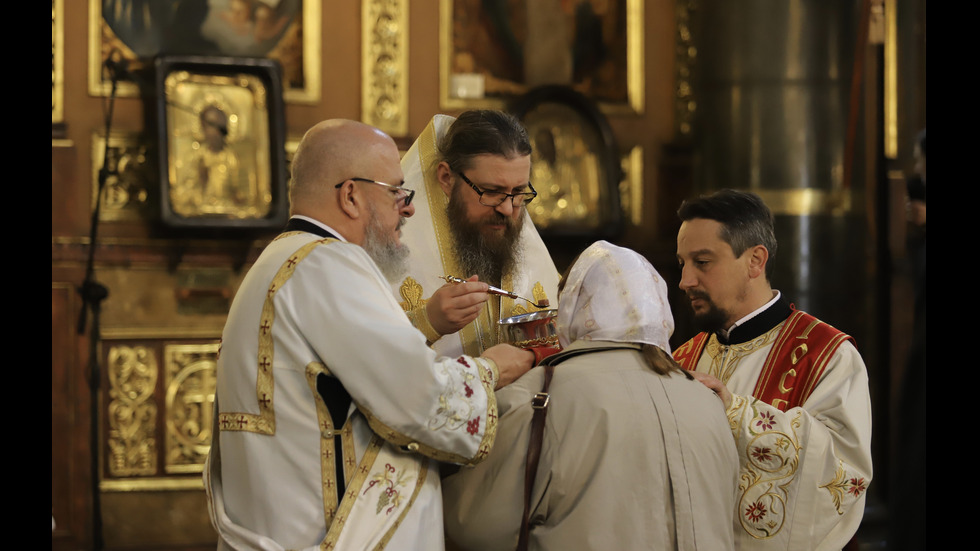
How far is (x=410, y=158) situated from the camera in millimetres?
3463

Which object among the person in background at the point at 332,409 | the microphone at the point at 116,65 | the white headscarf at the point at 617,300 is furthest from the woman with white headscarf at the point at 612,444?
the microphone at the point at 116,65

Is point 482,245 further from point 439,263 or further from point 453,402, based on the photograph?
point 453,402

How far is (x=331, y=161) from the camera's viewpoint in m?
2.51

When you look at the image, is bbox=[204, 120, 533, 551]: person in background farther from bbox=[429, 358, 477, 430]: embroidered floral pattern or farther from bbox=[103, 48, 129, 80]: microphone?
bbox=[103, 48, 129, 80]: microphone

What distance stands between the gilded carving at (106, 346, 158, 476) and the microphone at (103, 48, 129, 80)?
59.2 inches

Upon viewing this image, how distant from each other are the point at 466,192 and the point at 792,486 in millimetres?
1261

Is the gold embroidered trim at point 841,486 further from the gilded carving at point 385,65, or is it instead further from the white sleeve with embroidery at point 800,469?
the gilded carving at point 385,65

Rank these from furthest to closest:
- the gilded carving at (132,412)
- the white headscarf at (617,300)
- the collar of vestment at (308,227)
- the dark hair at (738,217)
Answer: the gilded carving at (132,412) → the dark hair at (738,217) → the collar of vestment at (308,227) → the white headscarf at (617,300)

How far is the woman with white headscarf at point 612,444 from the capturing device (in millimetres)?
2301

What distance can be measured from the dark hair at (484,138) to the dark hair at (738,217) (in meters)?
0.57

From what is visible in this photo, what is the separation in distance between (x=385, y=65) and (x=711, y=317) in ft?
13.3

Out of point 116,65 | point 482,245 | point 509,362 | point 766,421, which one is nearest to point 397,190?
point 509,362

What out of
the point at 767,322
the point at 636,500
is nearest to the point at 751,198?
the point at 767,322

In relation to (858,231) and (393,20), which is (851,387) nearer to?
(858,231)
